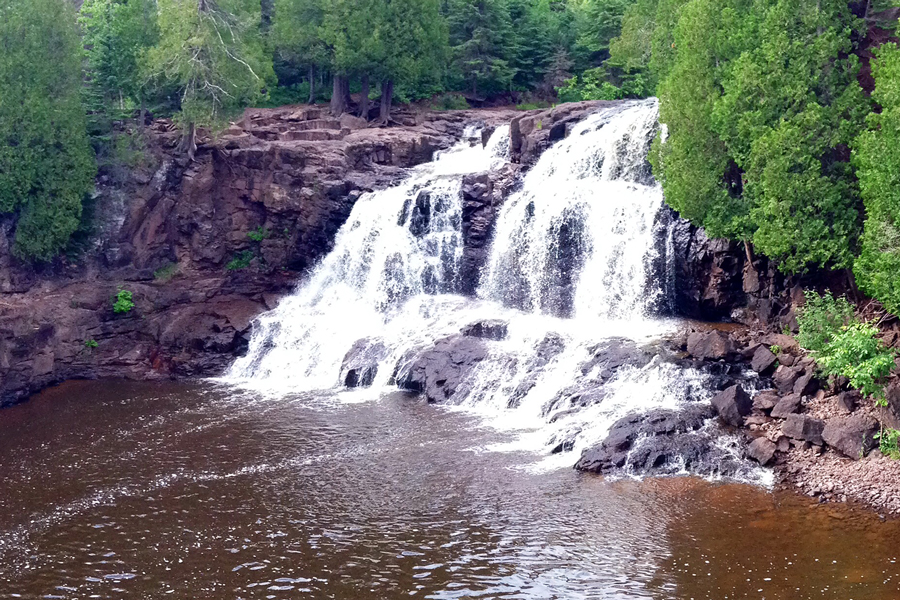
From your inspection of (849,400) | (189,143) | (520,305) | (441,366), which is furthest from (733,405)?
(189,143)

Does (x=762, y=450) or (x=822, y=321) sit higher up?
(x=822, y=321)

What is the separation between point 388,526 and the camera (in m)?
22.1

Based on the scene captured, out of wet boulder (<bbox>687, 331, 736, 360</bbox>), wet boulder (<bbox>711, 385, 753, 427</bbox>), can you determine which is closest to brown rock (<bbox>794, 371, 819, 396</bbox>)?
wet boulder (<bbox>711, 385, 753, 427</bbox>)

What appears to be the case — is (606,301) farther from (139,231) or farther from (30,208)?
(30,208)

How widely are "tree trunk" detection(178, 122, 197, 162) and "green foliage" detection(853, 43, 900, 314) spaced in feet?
92.0

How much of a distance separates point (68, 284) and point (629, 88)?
1193 inches

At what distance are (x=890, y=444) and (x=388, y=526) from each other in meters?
12.4

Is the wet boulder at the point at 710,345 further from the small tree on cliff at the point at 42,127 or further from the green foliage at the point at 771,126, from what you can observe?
the small tree on cliff at the point at 42,127

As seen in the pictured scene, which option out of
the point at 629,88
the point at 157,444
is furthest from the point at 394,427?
the point at 629,88

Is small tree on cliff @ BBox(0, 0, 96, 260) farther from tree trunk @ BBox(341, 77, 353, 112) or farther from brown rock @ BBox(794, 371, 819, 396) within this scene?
brown rock @ BBox(794, 371, 819, 396)

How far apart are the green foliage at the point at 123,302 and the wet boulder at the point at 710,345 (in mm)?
23304

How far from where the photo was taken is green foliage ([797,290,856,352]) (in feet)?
86.1

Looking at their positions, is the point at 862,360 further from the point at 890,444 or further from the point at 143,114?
the point at 143,114

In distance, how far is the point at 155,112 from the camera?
1822 inches
